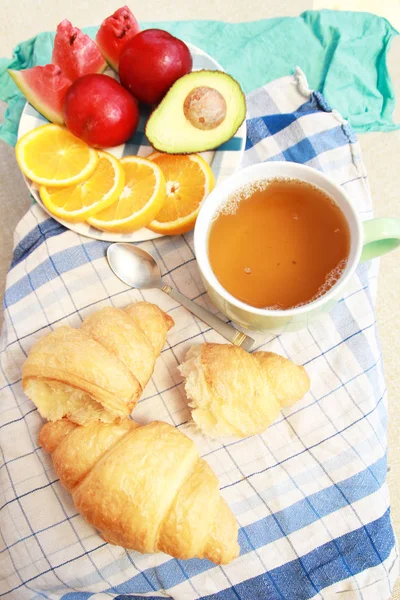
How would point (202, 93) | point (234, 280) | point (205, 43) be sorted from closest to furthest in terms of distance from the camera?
point (234, 280) < point (202, 93) < point (205, 43)

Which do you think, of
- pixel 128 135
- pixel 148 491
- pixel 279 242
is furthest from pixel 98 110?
pixel 148 491

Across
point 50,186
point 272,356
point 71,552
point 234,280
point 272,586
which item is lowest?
point 272,586

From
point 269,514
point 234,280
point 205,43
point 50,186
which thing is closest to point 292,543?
point 269,514

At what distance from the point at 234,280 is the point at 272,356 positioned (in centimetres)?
18

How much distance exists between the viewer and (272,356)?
110cm

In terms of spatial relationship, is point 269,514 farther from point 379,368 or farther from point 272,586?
point 379,368

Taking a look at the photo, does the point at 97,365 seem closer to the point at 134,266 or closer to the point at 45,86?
the point at 134,266

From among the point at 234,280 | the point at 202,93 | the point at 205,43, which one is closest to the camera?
the point at 234,280

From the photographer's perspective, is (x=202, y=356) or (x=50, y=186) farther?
(x=50, y=186)

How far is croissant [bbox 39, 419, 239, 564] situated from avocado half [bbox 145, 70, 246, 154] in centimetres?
59

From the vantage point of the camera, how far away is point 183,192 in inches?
47.7

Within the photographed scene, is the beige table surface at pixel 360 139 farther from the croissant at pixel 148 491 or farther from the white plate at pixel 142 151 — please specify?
the croissant at pixel 148 491

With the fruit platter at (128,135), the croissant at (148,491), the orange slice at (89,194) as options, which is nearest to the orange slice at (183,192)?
the fruit platter at (128,135)

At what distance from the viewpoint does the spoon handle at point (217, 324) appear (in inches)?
45.6
